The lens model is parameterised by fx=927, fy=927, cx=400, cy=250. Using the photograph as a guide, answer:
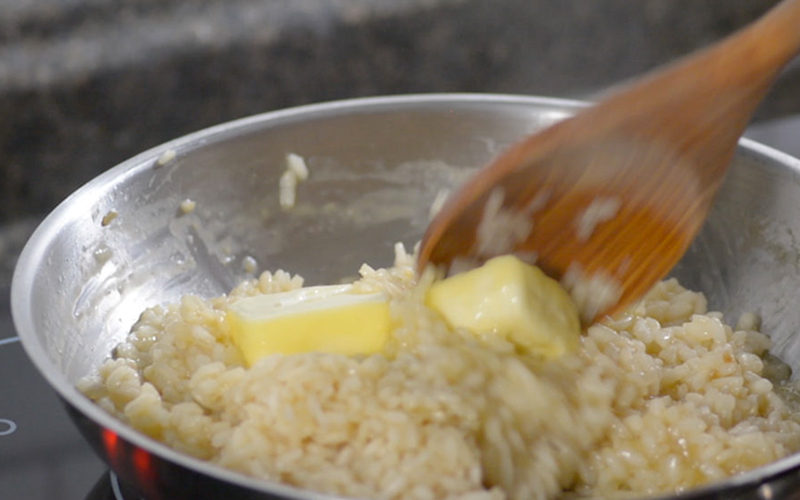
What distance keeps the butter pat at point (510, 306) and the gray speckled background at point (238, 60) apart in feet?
3.09

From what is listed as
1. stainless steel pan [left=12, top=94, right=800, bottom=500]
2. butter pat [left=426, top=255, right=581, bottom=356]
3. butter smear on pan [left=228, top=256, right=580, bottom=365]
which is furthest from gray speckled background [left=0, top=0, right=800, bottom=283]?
butter pat [left=426, top=255, right=581, bottom=356]

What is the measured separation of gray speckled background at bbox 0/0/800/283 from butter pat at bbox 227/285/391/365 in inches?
32.6

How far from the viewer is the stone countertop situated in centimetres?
187

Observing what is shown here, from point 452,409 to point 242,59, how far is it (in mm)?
1180

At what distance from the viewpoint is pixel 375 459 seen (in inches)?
42.2

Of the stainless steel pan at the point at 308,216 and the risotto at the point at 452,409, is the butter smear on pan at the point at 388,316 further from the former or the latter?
the stainless steel pan at the point at 308,216

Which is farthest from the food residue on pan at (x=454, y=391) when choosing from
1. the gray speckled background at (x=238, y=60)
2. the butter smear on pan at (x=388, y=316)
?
the gray speckled background at (x=238, y=60)

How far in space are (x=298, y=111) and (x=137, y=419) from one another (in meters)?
0.67

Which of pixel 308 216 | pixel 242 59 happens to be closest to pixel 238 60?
pixel 242 59

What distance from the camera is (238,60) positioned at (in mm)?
2031

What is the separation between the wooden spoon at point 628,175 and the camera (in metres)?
1.18

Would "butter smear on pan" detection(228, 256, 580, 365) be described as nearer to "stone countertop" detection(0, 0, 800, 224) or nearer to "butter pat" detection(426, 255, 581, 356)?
"butter pat" detection(426, 255, 581, 356)

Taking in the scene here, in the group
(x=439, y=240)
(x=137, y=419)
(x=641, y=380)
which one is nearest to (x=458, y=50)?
(x=439, y=240)

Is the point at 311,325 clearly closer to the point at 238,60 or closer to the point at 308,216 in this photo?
the point at 308,216
